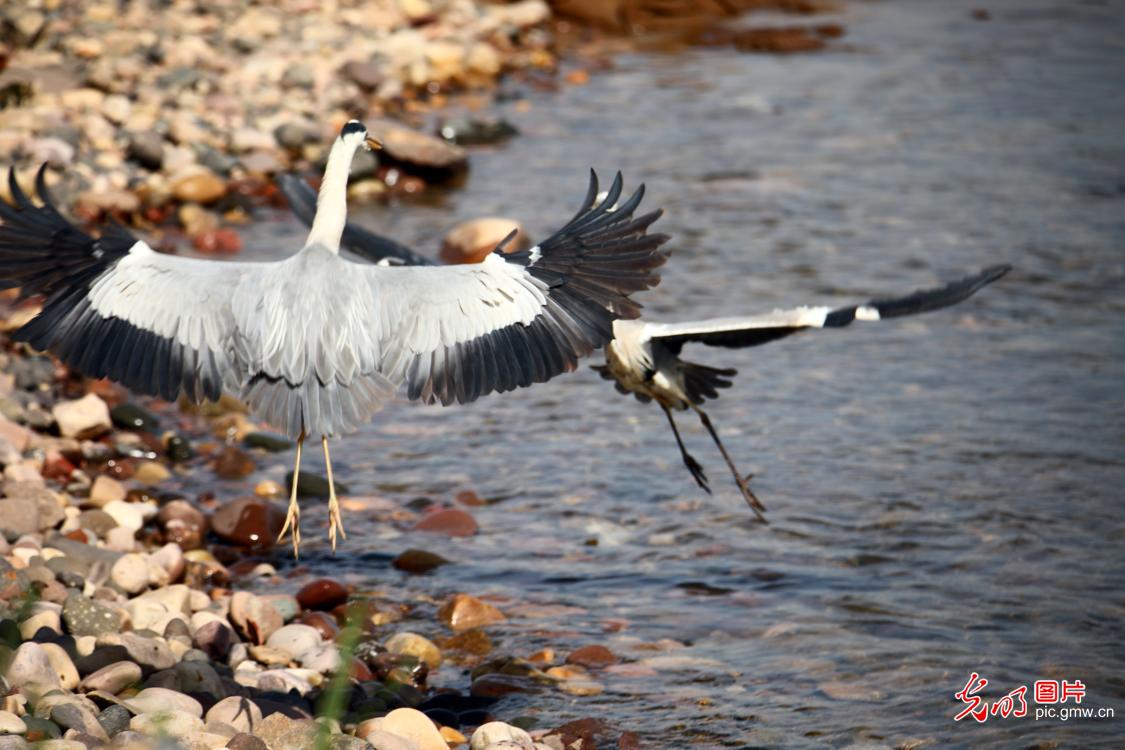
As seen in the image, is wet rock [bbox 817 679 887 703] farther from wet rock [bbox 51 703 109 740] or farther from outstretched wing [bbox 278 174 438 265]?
outstretched wing [bbox 278 174 438 265]

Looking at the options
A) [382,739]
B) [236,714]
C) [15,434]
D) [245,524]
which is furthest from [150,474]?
[382,739]

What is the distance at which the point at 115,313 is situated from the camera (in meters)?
6.51

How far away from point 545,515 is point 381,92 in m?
9.71

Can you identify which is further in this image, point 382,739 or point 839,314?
point 839,314

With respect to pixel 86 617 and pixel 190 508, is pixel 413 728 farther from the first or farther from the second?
pixel 190 508

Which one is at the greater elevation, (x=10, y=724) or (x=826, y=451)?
(x=10, y=724)

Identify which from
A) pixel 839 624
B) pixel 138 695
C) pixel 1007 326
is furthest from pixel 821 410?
pixel 138 695

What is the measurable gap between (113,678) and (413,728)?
4.09 feet

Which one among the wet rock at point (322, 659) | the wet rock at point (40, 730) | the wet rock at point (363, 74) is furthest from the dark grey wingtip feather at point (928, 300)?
the wet rock at point (363, 74)

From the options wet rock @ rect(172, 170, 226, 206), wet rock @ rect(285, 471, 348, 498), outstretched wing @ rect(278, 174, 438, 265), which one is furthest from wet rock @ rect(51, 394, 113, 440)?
wet rock @ rect(172, 170, 226, 206)

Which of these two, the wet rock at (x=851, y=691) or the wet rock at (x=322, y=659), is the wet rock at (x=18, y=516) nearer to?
the wet rock at (x=322, y=659)

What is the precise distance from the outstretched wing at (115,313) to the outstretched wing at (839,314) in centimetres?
225

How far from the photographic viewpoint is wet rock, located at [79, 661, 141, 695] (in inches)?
233

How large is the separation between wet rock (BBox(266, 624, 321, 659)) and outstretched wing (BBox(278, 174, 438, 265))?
7.48 feet
